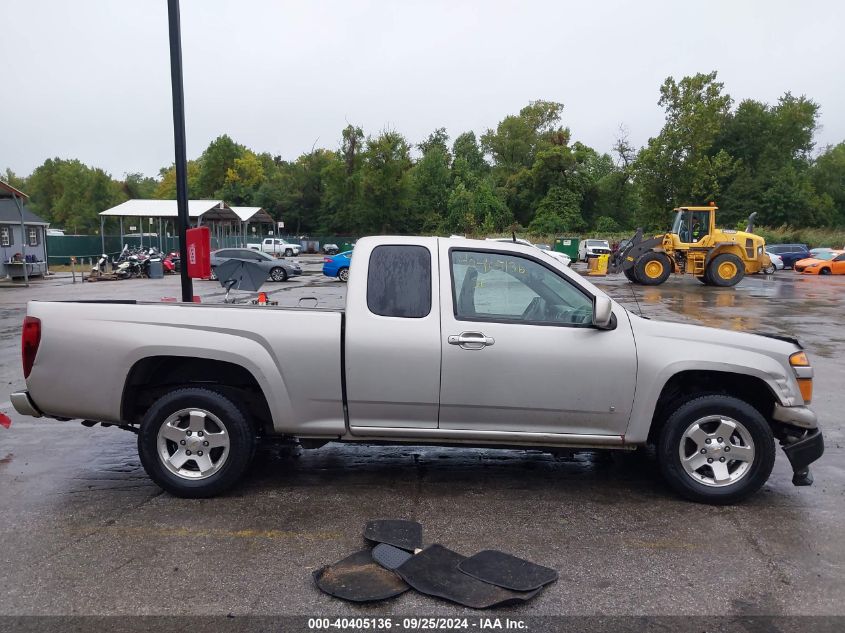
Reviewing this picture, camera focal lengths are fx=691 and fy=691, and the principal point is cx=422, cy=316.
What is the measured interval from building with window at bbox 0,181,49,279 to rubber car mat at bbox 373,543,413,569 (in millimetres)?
27028

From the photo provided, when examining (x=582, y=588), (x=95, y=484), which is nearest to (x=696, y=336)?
(x=582, y=588)

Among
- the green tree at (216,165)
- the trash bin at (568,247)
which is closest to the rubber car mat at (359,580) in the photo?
the trash bin at (568,247)

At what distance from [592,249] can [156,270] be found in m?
26.5

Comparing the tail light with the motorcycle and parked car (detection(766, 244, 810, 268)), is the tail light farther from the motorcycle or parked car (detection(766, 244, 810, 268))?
parked car (detection(766, 244, 810, 268))

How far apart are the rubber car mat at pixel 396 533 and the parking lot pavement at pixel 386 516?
3.4 inches

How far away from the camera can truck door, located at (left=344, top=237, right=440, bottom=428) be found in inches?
183

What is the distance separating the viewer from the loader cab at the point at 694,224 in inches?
1113

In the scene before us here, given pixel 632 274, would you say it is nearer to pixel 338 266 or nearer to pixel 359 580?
pixel 338 266

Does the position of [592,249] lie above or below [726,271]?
above

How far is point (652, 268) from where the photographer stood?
91.6 feet

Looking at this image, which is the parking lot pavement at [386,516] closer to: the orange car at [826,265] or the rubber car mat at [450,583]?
the rubber car mat at [450,583]

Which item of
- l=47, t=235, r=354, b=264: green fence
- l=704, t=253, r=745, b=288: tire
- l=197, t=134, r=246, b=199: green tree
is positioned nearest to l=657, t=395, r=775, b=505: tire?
l=704, t=253, r=745, b=288: tire

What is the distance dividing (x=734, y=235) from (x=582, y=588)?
2779 cm

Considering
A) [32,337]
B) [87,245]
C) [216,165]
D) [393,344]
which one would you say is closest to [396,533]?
[393,344]
